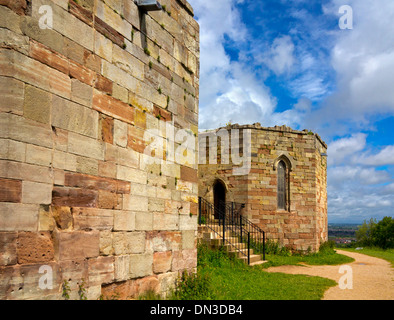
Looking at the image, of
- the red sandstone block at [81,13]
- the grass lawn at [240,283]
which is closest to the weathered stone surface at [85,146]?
the red sandstone block at [81,13]

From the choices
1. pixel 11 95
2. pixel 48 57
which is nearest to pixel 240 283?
pixel 48 57

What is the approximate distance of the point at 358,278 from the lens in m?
11.4

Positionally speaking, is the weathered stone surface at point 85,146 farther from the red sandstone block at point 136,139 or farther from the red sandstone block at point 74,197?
the red sandstone block at point 136,139

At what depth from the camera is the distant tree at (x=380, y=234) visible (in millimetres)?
26391

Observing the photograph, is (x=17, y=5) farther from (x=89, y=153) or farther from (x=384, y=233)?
(x=384, y=233)

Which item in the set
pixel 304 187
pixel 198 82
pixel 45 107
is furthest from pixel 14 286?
pixel 304 187

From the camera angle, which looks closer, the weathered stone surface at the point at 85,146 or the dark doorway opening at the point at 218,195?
the weathered stone surface at the point at 85,146

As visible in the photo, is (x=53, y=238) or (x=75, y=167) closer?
(x=53, y=238)

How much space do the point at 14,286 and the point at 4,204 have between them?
34.3 inches

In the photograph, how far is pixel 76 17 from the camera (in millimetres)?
5012

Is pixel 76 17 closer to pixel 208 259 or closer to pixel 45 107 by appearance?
pixel 45 107

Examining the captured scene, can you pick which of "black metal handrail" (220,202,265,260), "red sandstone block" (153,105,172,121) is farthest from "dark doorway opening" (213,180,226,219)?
"red sandstone block" (153,105,172,121)

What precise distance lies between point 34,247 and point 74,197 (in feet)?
2.70

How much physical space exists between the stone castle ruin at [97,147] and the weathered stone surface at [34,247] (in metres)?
0.01
